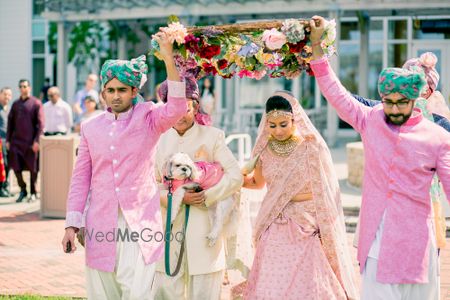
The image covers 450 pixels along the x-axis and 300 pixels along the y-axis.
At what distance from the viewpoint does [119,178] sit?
5.03 metres

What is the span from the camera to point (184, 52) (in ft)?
18.3

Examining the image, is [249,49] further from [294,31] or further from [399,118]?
[399,118]

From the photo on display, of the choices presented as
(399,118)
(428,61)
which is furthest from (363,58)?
(399,118)

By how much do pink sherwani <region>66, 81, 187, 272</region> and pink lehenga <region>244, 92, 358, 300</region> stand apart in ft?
4.03

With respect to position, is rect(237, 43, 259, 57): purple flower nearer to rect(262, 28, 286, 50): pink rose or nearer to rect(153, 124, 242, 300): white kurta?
rect(262, 28, 286, 50): pink rose

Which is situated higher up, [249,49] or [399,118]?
[249,49]

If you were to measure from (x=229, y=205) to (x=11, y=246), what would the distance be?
431cm

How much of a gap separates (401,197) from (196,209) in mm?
1780

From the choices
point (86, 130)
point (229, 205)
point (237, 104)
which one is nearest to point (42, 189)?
point (229, 205)

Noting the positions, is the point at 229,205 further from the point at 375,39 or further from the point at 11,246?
the point at 375,39

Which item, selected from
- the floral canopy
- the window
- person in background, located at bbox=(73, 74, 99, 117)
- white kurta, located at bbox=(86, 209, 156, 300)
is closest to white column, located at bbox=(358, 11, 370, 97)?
the window

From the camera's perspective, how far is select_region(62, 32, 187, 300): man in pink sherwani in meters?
4.97

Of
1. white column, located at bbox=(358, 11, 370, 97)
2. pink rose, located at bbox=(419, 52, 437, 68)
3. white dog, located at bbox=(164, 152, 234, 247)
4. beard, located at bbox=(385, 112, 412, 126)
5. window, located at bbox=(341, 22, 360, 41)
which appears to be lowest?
white dog, located at bbox=(164, 152, 234, 247)

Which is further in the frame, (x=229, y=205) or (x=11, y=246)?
(x=11, y=246)
